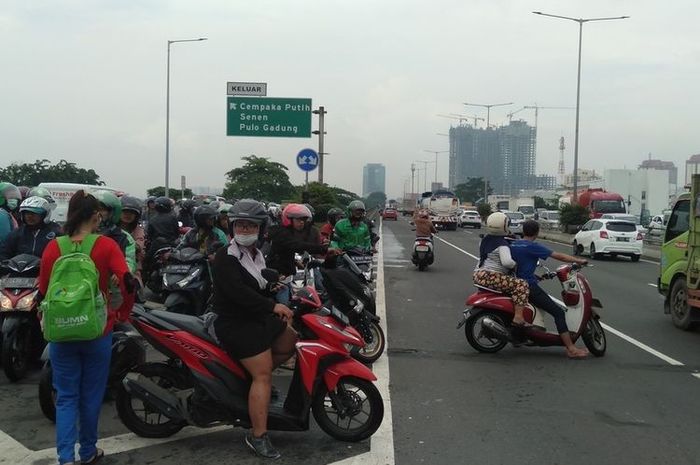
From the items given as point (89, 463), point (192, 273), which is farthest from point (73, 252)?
point (192, 273)

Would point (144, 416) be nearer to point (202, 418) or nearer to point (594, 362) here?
point (202, 418)

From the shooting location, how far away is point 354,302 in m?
7.03

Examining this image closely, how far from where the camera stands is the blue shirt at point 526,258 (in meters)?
7.65

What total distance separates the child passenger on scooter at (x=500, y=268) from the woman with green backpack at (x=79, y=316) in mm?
4587

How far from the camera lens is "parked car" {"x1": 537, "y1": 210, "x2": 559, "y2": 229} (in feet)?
157

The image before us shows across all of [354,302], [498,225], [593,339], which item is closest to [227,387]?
[354,302]

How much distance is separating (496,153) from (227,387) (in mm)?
118202

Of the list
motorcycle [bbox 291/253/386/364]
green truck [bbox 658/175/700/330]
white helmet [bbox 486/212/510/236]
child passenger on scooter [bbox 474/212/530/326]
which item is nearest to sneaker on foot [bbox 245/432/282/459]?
motorcycle [bbox 291/253/386/364]

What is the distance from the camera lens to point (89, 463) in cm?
434

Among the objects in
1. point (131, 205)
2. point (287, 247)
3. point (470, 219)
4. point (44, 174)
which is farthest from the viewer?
point (470, 219)

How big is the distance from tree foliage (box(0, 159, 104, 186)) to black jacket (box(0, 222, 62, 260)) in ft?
86.7

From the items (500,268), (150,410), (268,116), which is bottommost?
(150,410)

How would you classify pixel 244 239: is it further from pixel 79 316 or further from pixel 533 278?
pixel 533 278

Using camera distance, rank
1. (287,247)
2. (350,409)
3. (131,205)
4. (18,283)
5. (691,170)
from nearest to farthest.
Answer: (350,409) < (18,283) < (131,205) < (287,247) < (691,170)
